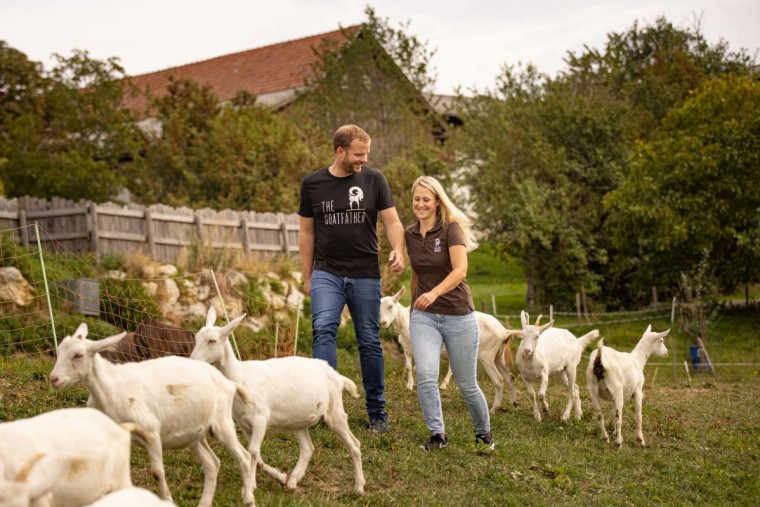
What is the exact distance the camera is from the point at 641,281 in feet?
100

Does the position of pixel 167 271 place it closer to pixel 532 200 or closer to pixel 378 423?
pixel 378 423

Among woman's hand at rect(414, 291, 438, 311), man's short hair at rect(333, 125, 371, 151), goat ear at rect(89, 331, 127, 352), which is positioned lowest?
woman's hand at rect(414, 291, 438, 311)

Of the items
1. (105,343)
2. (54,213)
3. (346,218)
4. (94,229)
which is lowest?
(94,229)

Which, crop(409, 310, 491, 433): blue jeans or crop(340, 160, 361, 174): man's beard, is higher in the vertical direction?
crop(340, 160, 361, 174): man's beard

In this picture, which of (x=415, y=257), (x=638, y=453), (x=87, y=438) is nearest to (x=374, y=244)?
(x=415, y=257)

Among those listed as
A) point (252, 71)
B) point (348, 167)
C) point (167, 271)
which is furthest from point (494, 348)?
point (252, 71)

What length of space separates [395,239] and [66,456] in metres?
4.43

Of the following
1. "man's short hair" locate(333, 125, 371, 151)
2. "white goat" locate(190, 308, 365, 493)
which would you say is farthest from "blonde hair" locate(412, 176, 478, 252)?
"white goat" locate(190, 308, 365, 493)

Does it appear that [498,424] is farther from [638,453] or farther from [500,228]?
[500,228]

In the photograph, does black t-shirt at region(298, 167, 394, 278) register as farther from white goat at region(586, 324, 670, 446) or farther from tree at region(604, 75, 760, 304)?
tree at region(604, 75, 760, 304)

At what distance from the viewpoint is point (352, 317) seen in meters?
8.52

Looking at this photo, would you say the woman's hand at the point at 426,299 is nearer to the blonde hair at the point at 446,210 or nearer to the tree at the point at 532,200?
the blonde hair at the point at 446,210

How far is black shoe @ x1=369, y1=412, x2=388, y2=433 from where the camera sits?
8.77m

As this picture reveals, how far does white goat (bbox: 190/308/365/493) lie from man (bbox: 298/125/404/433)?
1336 millimetres
